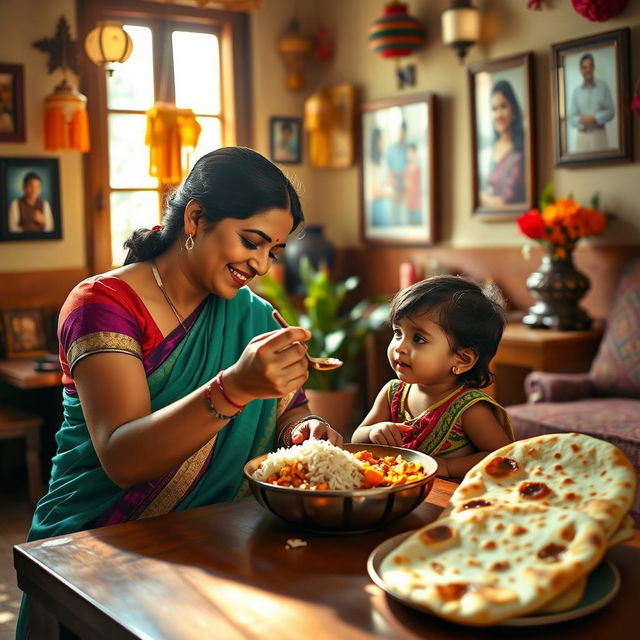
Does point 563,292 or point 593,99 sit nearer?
point 563,292

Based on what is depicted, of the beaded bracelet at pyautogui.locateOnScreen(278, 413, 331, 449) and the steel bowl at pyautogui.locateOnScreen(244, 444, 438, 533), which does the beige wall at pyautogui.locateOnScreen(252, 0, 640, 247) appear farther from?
the steel bowl at pyautogui.locateOnScreen(244, 444, 438, 533)

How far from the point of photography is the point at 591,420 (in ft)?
11.0

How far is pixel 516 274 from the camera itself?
4797 mm

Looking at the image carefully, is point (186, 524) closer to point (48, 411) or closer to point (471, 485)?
point (471, 485)

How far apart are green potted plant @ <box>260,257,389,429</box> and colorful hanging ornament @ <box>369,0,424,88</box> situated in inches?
52.5

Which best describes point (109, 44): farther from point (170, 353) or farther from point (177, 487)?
point (177, 487)

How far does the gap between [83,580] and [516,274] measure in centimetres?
386

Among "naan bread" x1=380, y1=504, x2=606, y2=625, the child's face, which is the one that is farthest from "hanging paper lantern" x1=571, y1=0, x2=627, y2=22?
"naan bread" x1=380, y1=504, x2=606, y2=625

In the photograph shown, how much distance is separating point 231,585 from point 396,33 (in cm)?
445

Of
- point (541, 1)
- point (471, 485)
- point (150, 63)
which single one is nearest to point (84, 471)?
point (471, 485)

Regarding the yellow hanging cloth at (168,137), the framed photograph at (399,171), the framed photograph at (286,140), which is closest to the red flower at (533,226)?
the framed photograph at (399,171)

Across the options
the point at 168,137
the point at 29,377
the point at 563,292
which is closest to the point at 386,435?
the point at 563,292

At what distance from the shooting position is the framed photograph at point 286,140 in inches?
232

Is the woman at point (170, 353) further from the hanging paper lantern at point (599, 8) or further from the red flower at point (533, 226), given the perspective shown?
the hanging paper lantern at point (599, 8)
